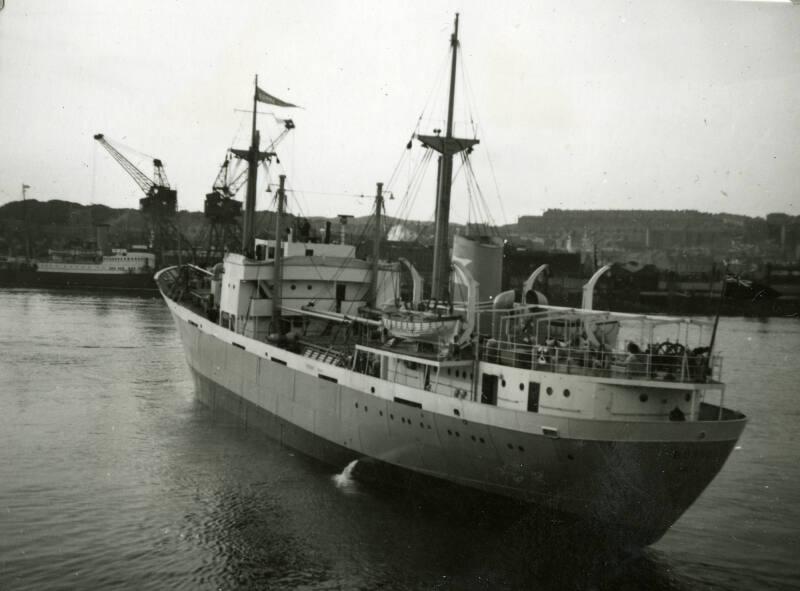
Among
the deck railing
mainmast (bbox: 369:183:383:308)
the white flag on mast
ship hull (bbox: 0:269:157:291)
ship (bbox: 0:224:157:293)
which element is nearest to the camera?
the deck railing

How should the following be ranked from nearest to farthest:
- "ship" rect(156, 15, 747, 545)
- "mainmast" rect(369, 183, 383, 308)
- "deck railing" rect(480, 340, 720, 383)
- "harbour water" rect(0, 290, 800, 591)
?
"harbour water" rect(0, 290, 800, 591)
"ship" rect(156, 15, 747, 545)
"deck railing" rect(480, 340, 720, 383)
"mainmast" rect(369, 183, 383, 308)

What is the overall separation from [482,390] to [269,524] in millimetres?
4719

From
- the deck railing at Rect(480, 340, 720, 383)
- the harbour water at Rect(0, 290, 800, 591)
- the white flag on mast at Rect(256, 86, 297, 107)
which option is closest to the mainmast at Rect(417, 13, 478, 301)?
the deck railing at Rect(480, 340, 720, 383)

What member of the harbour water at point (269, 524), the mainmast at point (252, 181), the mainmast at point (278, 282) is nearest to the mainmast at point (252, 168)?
the mainmast at point (252, 181)

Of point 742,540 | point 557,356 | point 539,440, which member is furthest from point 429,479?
point 742,540

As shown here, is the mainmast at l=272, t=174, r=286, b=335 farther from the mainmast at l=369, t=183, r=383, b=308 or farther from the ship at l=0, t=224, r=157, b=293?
the ship at l=0, t=224, r=157, b=293

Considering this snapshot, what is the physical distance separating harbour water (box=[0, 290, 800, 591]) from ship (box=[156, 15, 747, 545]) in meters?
0.79

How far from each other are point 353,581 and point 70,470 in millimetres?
7573

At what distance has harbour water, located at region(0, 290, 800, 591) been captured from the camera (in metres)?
11.9

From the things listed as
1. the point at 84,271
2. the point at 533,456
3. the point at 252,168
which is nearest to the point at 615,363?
the point at 533,456

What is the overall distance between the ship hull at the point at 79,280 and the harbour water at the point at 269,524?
144 ft

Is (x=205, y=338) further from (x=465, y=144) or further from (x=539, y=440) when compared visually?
(x=539, y=440)

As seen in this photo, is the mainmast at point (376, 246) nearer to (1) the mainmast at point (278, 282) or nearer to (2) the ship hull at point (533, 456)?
(1) the mainmast at point (278, 282)

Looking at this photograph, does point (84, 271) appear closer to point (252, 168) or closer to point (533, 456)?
point (252, 168)
